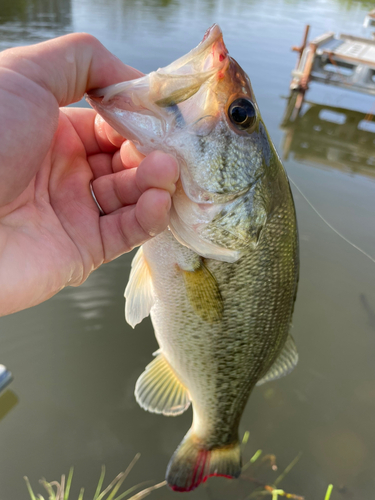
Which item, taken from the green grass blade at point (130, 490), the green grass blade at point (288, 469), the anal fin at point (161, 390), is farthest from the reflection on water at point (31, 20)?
the green grass blade at point (288, 469)

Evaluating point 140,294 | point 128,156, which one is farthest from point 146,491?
point 128,156

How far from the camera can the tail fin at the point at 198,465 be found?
2092 millimetres

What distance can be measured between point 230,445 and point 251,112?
189 centimetres

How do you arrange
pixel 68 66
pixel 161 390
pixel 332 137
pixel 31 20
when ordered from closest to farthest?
pixel 68 66
pixel 161 390
pixel 332 137
pixel 31 20

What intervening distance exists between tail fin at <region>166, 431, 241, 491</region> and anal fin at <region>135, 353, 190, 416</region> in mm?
245

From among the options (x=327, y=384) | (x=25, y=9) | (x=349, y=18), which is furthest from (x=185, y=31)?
(x=327, y=384)

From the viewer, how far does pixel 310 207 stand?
5.07m

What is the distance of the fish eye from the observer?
131 centimetres

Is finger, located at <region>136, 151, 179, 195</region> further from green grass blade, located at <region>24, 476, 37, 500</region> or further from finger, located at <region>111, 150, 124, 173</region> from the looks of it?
green grass blade, located at <region>24, 476, 37, 500</region>

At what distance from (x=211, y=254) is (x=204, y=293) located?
232mm

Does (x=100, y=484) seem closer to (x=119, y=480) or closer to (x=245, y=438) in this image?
(x=119, y=480)

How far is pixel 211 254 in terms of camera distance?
1.50 meters

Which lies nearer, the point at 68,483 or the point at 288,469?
the point at 68,483

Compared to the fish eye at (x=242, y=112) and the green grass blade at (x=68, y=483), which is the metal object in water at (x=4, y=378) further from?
the fish eye at (x=242, y=112)
